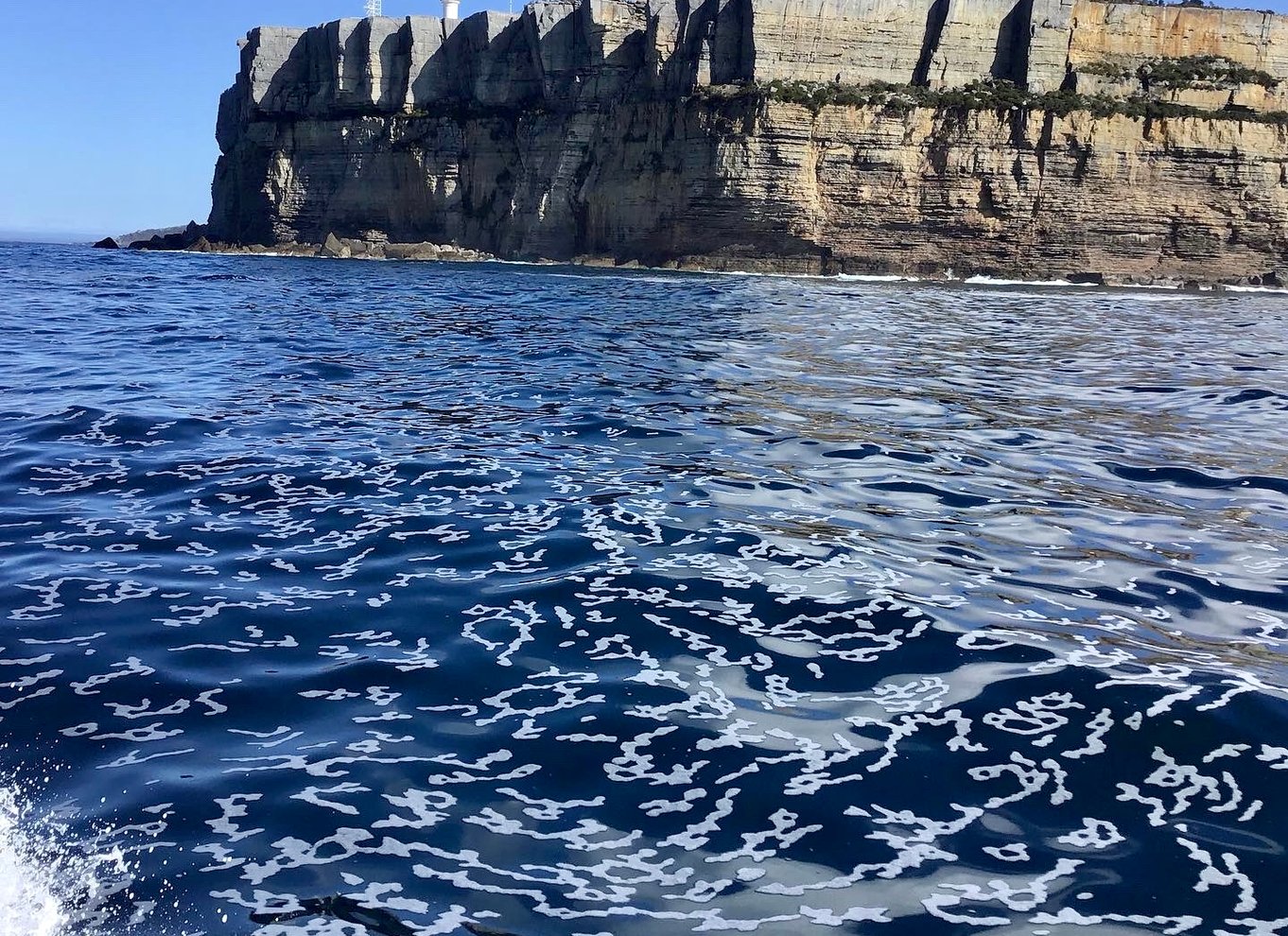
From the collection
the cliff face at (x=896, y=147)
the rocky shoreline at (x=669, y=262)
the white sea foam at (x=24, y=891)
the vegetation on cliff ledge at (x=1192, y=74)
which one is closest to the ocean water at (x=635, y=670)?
the white sea foam at (x=24, y=891)

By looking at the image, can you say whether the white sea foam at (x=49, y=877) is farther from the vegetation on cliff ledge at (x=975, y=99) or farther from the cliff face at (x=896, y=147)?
the vegetation on cliff ledge at (x=975, y=99)

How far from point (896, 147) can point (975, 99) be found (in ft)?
12.3

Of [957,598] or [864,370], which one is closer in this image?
[957,598]

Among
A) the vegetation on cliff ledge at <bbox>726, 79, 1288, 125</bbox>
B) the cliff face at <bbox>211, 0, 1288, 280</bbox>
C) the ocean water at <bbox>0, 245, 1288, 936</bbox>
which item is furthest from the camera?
the cliff face at <bbox>211, 0, 1288, 280</bbox>

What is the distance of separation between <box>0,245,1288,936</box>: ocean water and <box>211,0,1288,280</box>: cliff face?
3386 cm

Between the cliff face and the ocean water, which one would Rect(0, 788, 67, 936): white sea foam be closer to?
the ocean water

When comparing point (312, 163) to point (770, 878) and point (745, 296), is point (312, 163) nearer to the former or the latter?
point (745, 296)

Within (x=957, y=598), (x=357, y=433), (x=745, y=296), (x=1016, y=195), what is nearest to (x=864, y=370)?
(x=357, y=433)

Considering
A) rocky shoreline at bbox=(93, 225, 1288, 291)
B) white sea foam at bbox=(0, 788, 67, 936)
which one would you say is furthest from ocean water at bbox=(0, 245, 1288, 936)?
rocky shoreline at bbox=(93, 225, 1288, 291)

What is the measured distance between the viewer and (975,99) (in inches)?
1543

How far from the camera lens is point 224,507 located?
5.20 metres

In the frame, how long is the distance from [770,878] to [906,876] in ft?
1.11

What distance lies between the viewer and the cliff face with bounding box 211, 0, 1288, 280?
3838cm

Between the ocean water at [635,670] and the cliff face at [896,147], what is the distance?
3386 centimetres
